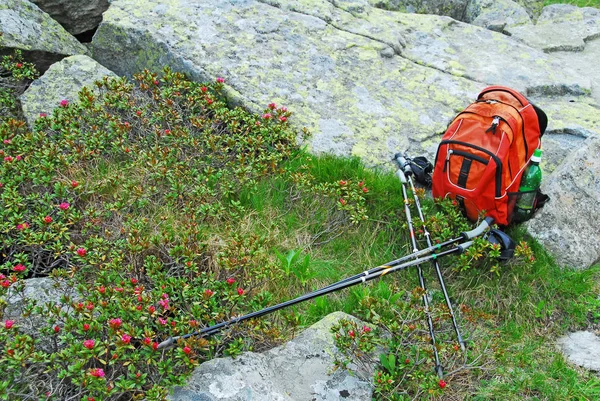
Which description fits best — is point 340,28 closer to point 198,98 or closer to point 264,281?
point 198,98

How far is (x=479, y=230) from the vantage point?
5191 mm

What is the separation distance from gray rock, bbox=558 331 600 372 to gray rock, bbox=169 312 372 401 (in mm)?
1956

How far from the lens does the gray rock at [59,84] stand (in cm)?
652

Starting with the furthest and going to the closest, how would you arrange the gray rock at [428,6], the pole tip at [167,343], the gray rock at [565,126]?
the gray rock at [428,6], the gray rock at [565,126], the pole tip at [167,343]

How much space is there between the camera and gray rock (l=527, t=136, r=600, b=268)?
5398 mm

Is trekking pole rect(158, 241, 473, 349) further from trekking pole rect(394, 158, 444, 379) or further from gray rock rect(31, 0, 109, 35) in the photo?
gray rock rect(31, 0, 109, 35)

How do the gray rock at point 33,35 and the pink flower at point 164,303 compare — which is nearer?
the pink flower at point 164,303

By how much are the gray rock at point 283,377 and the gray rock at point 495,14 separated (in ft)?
24.0

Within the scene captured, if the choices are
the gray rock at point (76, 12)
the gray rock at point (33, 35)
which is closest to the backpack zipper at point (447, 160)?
the gray rock at point (33, 35)

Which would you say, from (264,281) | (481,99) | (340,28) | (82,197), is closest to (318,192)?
(264,281)

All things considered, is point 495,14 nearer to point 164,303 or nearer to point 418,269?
point 418,269

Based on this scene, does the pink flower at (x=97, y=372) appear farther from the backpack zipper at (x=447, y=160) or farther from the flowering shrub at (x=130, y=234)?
the backpack zipper at (x=447, y=160)

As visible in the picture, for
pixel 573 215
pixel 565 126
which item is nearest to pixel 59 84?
pixel 573 215

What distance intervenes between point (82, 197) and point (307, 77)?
3292 mm
